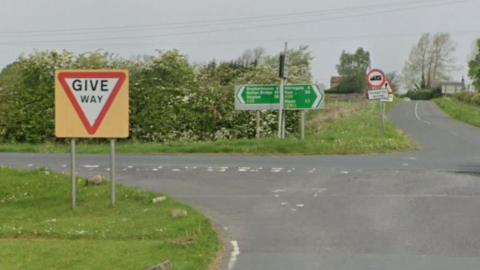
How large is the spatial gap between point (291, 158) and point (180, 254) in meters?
11.7

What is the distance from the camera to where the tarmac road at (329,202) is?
7.28 meters

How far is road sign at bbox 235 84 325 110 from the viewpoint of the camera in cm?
2342

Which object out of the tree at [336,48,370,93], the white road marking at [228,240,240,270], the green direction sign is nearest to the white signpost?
the green direction sign

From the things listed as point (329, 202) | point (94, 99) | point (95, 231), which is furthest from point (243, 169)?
point (95, 231)

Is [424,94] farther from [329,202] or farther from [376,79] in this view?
[329,202]

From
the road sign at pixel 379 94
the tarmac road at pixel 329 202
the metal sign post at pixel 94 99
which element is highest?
the road sign at pixel 379 94

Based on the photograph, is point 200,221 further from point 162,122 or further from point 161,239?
point 162,122

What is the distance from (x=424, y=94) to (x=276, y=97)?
94.7m

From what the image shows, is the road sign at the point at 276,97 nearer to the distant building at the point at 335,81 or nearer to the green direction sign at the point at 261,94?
the green direction sign at the point at 261,94

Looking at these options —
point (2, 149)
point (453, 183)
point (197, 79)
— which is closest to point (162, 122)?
point (197, 79)

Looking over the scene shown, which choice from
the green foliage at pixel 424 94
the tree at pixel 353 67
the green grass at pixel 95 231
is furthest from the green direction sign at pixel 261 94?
the green foliage at pixel 424 94

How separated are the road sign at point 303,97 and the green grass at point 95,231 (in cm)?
1211

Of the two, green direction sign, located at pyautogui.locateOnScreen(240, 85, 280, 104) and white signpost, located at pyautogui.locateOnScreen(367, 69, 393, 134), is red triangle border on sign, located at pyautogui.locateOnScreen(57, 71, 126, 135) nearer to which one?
green direction sign, located at pyautogui.locateOnScreen(240, 85, 280, 104)

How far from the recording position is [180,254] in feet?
23.2
